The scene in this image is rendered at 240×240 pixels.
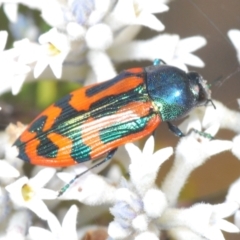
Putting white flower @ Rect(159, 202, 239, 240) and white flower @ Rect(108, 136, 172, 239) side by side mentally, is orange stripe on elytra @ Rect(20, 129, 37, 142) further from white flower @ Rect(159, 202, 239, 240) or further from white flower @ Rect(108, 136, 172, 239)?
white flower @ Rect(159, 202, 239, 240)

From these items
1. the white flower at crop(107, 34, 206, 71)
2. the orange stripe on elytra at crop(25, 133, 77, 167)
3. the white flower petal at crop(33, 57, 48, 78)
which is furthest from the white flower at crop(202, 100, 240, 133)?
the white flower petal at crop(33, 57, 48, 78)

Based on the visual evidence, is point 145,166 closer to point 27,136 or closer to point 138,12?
point 27,136

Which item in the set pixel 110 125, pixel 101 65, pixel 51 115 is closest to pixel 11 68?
pixel 51 115

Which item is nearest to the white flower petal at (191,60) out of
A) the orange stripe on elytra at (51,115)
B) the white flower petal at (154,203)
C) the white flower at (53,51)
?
the white flower at (53,51)

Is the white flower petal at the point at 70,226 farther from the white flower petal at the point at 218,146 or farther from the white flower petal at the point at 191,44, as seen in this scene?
the white flower petal at the point at 191,44

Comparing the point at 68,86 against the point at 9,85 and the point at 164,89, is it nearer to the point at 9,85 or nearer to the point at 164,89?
the point at 9,85

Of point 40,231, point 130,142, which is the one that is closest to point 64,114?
point 130,142
